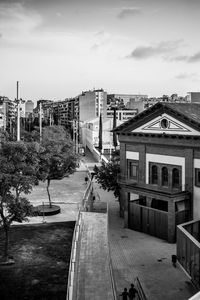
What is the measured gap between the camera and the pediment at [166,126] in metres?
29.8

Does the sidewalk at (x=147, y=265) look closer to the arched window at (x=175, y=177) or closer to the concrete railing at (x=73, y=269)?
the concrete railing at (x=73, y=269)

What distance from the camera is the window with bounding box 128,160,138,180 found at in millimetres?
35000

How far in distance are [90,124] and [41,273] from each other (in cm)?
8324

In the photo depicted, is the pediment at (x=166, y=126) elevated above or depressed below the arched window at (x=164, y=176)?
above

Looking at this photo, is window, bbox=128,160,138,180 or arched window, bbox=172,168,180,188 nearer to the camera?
arched window, bbox=172,168,180,188

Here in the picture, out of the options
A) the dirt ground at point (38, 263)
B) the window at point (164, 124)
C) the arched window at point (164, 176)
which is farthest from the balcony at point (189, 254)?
the window at point (164, 124)

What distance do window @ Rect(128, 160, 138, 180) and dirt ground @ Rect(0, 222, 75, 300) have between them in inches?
279

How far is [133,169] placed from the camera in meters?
35.3

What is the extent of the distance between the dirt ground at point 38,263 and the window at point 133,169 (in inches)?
279

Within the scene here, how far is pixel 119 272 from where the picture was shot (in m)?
23.0

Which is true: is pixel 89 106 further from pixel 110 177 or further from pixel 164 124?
pixel 164 124

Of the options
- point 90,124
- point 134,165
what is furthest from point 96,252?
point 90,124

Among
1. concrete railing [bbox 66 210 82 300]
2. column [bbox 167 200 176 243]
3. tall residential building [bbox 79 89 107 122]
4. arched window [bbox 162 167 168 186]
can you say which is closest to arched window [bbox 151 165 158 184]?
arched window [bbox 162 167 168 186]

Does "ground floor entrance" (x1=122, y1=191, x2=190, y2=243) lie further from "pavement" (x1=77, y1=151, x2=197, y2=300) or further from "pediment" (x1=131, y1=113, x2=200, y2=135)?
"pediment" (x1=131, y1=113, x2=200, y2=135)
